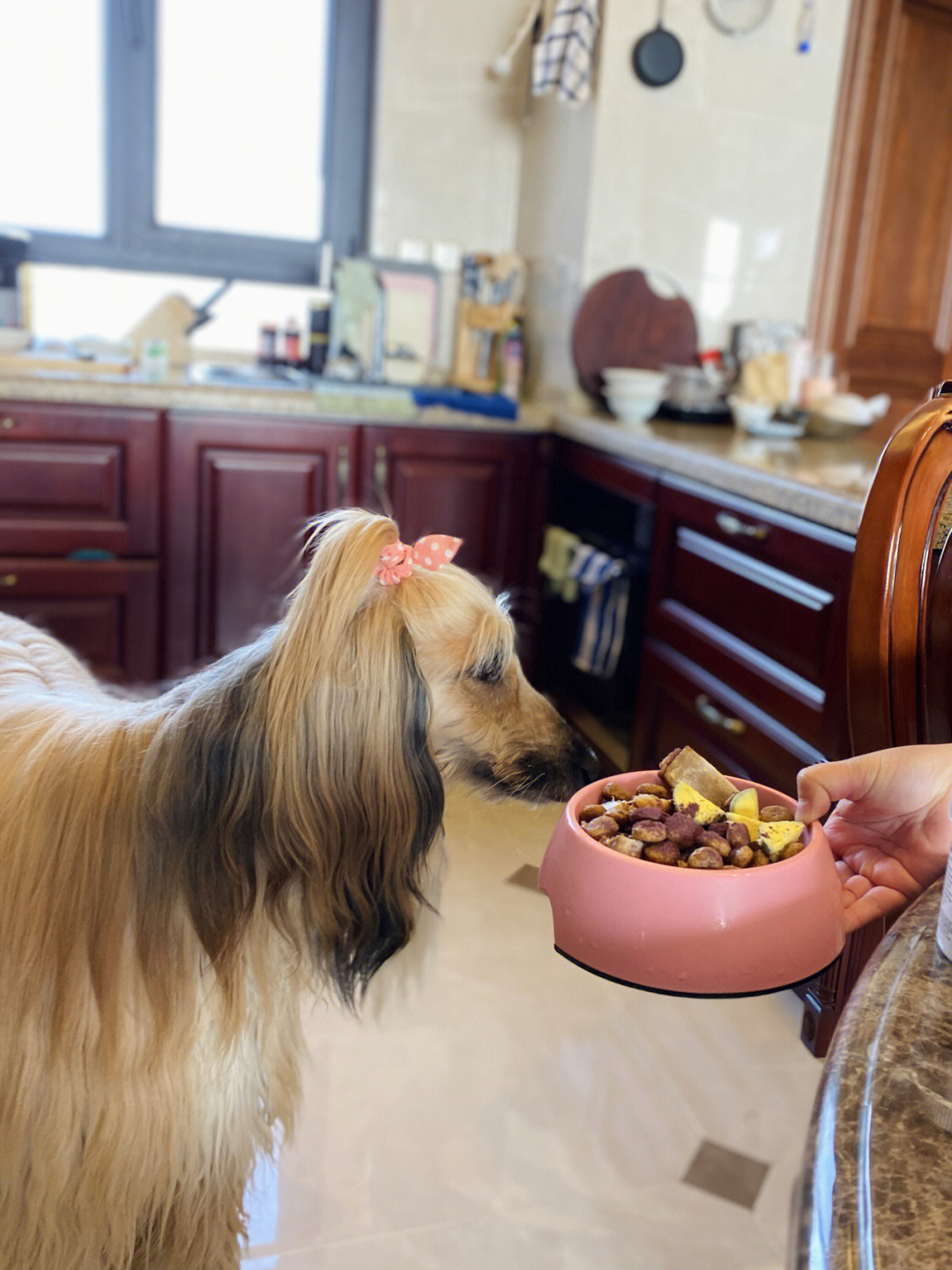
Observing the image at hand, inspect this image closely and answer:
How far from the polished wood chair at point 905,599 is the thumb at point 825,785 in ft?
0.70

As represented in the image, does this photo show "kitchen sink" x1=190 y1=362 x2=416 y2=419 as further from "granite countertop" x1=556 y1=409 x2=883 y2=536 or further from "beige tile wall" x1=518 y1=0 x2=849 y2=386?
"beige tile wall" x1=518 y1=0 x2=849 y2=386

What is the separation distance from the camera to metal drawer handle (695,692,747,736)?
7.29 feet

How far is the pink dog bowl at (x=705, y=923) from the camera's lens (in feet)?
2.49

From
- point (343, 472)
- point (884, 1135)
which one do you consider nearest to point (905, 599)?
point (884, 1135)

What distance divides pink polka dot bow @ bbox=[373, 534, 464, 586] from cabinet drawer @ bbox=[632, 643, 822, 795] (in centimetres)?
104

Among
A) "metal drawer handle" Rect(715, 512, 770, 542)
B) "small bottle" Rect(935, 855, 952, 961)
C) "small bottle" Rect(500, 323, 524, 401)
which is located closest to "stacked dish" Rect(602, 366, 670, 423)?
"small bottle" Rect(500, 323, 524, 401)

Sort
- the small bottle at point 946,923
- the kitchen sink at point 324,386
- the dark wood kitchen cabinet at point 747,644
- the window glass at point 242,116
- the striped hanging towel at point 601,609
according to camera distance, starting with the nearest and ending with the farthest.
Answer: the small bottle at point 946,923 < the dark wood kitchen cabinet at point 747,644 < the striped hanging towel at point 601,609 < the kitchen sink at point 324,386 < the window glass at point 242,116

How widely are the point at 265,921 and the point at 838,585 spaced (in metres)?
1.19

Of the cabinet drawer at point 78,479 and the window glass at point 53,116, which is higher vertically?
the window glass at point 53,116

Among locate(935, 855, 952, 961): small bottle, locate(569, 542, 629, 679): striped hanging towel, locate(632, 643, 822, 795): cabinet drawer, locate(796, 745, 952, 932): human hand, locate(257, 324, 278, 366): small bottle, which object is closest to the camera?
locate(935, 855, 952, 961): small bottle

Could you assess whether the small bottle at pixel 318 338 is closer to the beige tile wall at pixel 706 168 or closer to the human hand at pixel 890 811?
the beige tile wall at pixel 706 168

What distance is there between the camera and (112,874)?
1066 millimetres

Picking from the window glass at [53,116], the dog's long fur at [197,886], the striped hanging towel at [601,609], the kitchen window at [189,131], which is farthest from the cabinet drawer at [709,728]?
the window glass at [53,116]

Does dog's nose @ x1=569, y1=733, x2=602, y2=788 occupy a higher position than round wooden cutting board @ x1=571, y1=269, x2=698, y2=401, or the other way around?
round wooden cutting board @ x1=571, y1=269, x2=698, y2=401
